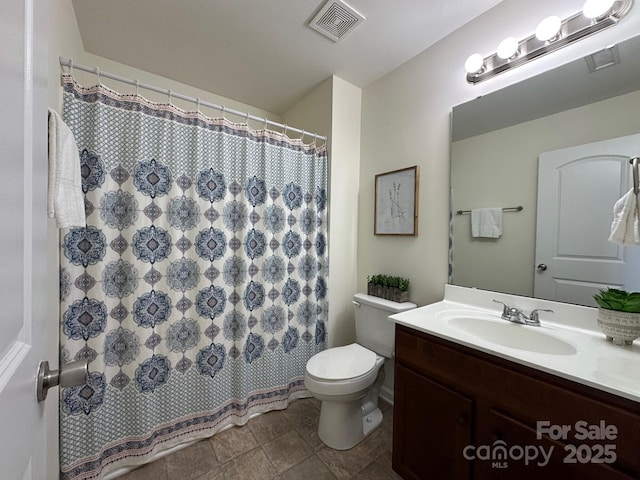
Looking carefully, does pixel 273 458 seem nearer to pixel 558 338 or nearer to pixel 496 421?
pixel 496 421

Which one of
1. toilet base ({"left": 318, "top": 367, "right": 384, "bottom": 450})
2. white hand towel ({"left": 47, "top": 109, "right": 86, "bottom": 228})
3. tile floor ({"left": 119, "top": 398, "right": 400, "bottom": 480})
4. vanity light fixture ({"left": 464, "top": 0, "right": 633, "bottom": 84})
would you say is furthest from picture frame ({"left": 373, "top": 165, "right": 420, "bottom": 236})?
white hand towel ({"left": 47, "top": 109, "right": 86, "bottom": 228})

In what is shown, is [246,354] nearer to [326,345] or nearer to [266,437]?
[266,437]

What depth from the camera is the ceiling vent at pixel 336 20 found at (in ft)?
A: 4.56

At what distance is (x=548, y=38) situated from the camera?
1.19 meters

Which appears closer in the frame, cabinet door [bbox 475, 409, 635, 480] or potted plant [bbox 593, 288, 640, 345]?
cabinet door [bbox 475, 409, 635, 480]

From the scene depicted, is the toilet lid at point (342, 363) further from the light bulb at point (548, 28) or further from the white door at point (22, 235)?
the light bulb at point (548, 28)

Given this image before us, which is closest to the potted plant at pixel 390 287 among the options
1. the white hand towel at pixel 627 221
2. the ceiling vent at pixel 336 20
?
the white hand towel at pixel 627 221

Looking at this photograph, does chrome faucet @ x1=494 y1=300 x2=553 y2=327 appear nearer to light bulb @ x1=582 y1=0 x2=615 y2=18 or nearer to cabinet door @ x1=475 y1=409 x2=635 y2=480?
cabinet door @ x1=475 y1=409 x2=635 y2=480

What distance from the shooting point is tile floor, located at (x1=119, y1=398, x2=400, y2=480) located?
134 centimetres

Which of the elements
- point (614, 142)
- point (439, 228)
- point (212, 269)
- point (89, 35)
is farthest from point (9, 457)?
point (89, 35)

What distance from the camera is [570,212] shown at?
118cm

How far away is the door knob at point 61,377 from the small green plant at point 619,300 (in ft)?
5.34

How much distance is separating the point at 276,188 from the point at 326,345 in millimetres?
1257

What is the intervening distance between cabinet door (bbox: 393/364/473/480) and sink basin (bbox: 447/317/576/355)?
0.34m
